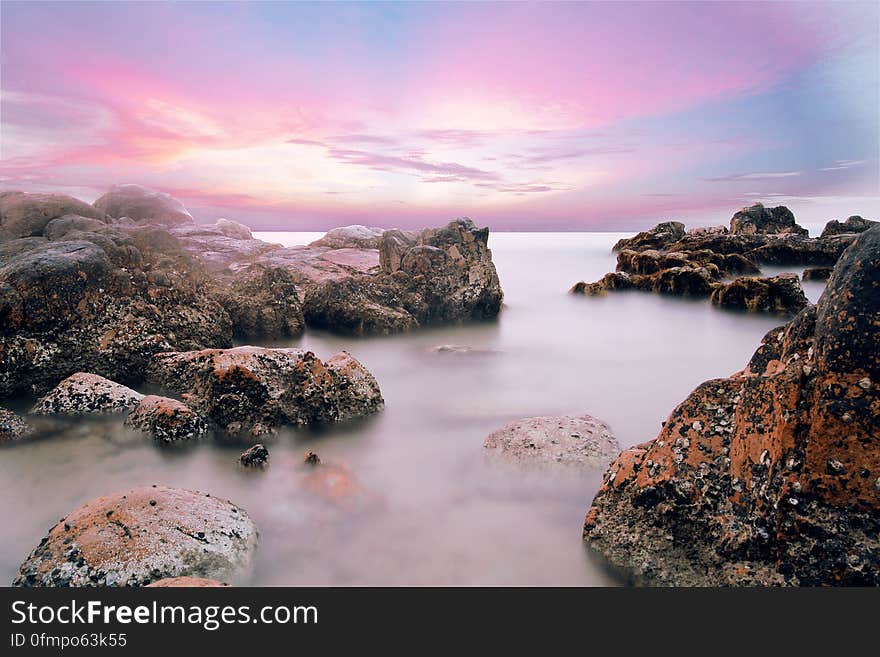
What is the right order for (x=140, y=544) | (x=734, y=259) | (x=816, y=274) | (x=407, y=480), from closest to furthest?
(x=140, y=544)
(x=407, y=480)
(x=816, y=274)
(x=734, y=259)

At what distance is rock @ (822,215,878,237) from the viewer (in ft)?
111

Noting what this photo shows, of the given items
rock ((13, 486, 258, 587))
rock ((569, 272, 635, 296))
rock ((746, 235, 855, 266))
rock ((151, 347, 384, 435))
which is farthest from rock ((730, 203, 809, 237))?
rock ((13, 486, 258, 587))

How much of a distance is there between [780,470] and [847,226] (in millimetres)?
39682

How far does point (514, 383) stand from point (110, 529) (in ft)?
23.5

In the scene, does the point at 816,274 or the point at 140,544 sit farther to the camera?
the point at 816,274

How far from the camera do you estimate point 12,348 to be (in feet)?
25.1

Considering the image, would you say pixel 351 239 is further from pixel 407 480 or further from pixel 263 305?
pixel 407 480

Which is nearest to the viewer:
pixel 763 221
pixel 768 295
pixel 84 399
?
pixel 84 399

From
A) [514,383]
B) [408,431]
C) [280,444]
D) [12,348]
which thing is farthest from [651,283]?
[12,348]

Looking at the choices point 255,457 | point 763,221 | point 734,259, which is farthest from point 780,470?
point 763,221

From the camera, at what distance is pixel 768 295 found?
1662 centimetres

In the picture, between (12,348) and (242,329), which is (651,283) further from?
(12,348)

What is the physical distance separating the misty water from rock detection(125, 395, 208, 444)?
6.4 inches

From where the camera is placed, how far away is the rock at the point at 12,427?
6473 millimetres
